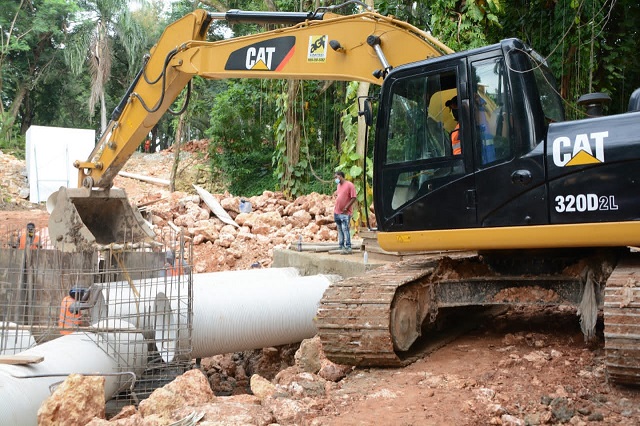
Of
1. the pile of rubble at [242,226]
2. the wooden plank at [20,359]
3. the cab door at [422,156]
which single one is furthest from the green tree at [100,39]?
the cab door at [422,156]

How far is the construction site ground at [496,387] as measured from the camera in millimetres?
4504

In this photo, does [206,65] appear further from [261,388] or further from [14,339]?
[261,388]

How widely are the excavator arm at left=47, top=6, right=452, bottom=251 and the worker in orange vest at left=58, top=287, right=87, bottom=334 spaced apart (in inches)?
108

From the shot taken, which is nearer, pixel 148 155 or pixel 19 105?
pixel 148 155

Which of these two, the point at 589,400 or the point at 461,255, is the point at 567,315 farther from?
the point at 589,400

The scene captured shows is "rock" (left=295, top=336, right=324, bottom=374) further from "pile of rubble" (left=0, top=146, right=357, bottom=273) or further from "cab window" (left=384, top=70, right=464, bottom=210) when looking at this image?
"pile of rubble" (left=0, top=146, right=357, bottom=273)

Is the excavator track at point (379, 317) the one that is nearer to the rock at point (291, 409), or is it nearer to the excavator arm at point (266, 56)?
the rock at point (291, 409)

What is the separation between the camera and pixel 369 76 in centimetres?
730

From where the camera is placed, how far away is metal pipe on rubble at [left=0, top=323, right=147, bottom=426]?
5.27 m

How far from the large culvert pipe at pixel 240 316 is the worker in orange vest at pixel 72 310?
0.82 m

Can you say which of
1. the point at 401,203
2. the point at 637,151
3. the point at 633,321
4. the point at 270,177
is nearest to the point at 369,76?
the point at 401,203

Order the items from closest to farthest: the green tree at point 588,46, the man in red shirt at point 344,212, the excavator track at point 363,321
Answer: the excavator track at point 363,321 → the man in red shirt at point 344,212 → the green tree at point 588,46

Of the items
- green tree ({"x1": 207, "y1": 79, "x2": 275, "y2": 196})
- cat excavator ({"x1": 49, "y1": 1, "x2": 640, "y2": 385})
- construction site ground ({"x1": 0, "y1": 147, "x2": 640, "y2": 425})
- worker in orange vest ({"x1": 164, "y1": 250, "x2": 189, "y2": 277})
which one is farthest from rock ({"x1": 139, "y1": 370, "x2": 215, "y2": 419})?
green tree ({"x1": 207, "y1": 79, "x2": 275, "y2": 196})

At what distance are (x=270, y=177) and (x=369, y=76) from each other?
1856cm
